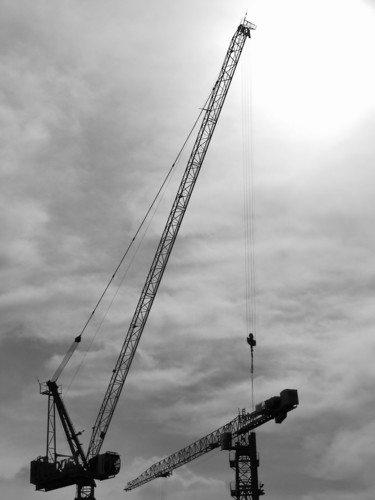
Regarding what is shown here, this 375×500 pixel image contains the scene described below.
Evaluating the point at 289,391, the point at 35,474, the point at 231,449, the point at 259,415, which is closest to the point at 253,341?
the point at 289,391

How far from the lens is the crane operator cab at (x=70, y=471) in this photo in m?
166

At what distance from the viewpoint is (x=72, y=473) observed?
6639 inches

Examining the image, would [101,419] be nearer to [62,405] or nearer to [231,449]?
[62,405]

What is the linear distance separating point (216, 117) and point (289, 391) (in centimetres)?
6883

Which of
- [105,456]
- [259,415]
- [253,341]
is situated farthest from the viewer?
[105,456]

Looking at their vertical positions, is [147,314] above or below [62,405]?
above

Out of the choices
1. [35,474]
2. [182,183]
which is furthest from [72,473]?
[182,183]

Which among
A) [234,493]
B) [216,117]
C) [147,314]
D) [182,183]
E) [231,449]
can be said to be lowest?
[234,493]

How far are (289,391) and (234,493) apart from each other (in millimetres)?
34037

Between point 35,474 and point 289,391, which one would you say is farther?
point 35,474

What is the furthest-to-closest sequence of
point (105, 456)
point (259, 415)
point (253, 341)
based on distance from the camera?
point (105, 456) < point (259, 415) < point (253, 341)

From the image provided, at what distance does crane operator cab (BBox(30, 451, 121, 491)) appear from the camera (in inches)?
6545

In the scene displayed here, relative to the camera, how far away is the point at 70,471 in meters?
169

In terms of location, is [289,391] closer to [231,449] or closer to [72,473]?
[231,449]
